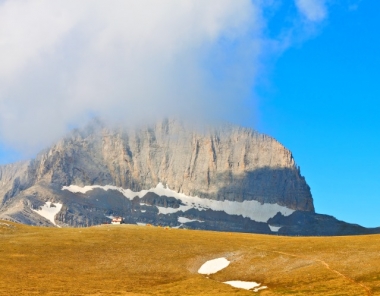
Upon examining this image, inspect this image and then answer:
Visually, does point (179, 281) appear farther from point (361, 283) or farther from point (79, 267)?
point (361, 283)

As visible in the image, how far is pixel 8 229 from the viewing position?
4742 inches

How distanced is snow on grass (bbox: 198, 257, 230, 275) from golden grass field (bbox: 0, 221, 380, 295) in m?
1.09

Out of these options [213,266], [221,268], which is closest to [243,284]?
[221,268]

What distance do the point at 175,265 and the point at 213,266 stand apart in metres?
5.78

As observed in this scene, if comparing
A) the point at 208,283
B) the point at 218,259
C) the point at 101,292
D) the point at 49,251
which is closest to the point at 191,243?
the point at 218,259

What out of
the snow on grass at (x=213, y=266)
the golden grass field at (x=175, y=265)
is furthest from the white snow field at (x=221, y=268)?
the golden grass field at (x=175, y=265)

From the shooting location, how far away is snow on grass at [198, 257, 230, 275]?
7956cm

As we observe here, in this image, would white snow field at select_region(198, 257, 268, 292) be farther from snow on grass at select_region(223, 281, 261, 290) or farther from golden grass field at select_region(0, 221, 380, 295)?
golden grass field at select_region(0, 221, 380, 295)

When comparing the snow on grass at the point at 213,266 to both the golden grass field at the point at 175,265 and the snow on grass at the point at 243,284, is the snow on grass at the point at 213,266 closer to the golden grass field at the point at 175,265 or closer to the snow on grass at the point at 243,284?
the golden grass field at the point at 175,265

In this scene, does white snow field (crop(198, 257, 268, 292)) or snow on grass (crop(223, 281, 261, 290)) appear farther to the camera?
snow on grass (crop(223, 281, 261, 290))

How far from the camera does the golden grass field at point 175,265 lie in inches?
2564

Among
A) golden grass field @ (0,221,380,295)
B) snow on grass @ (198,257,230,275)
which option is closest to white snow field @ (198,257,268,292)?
snow on grass @ (198,257,230,275)

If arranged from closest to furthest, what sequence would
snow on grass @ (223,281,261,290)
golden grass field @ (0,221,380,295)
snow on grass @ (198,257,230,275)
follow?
golden grass field @ (0,221,380,295) < snow on grass @ (223,281,261,290) < snow on grass @ (198,257,230,275)

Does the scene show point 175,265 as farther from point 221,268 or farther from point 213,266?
point 221,268
